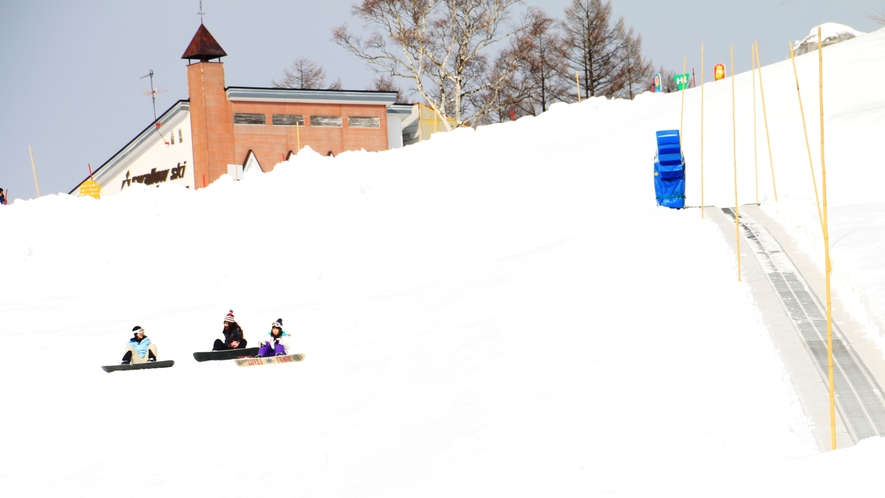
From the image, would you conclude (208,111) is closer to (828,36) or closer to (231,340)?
(231,340)

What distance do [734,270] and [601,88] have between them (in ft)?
135

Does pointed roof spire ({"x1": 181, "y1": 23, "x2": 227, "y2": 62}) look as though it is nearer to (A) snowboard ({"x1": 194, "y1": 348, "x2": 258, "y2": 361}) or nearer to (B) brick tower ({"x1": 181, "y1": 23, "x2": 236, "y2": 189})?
(B) brick tower ({"x1": 181, "y1": 23, "x2": 236, "y2": 189})

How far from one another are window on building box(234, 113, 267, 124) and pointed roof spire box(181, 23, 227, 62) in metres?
3.18

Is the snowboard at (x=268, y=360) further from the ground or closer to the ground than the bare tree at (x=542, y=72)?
closer to the ground

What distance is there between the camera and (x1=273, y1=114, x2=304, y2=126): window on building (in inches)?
1710

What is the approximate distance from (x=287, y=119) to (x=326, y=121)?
2.12 metres

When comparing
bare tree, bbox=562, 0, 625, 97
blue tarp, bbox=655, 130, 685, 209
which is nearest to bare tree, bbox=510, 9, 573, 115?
bare tree, bbox=562, 0, 625, 97

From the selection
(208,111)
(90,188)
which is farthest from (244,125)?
(90,188)

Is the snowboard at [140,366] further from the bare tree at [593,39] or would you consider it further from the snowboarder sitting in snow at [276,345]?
the bare tree at [593,39]

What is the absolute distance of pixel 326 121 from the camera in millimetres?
44438

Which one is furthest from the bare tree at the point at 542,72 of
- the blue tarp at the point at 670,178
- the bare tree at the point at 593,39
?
the blue tarp at the point at 670,178

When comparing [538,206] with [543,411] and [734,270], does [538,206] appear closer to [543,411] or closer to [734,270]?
[734,270]

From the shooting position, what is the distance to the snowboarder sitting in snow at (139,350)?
1526 cm

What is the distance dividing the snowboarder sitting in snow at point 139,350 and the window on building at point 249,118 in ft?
94.0
